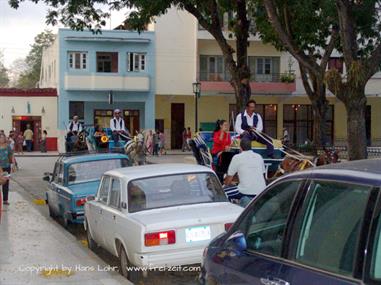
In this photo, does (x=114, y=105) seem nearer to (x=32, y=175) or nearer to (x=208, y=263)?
(x=32, y=175)

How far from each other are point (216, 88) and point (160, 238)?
121ft

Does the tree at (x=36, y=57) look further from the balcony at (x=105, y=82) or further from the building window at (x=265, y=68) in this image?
the building window at (x=265, y=68)

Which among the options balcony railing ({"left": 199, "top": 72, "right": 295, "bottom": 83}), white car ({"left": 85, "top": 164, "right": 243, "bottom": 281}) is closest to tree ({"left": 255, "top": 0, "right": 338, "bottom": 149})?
white car ({"left": 85, "top": 164, "right": 243, "bottom": 281})

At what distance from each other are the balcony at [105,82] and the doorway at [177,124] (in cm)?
382

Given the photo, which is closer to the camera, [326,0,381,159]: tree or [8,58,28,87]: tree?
[326,0,381,159]: tree

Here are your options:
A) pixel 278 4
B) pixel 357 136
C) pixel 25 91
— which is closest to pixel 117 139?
pixel 278 4

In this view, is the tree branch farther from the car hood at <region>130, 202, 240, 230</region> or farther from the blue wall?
Answer: the blue wall

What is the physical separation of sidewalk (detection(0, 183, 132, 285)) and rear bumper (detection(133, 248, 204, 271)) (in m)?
0.35

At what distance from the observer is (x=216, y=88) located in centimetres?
4378

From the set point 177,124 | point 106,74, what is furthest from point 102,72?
point 177,124

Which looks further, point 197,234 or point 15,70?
point 15,70

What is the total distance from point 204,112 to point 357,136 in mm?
32942

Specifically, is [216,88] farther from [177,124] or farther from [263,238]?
[263,238]

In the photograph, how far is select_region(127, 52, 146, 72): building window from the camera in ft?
144
